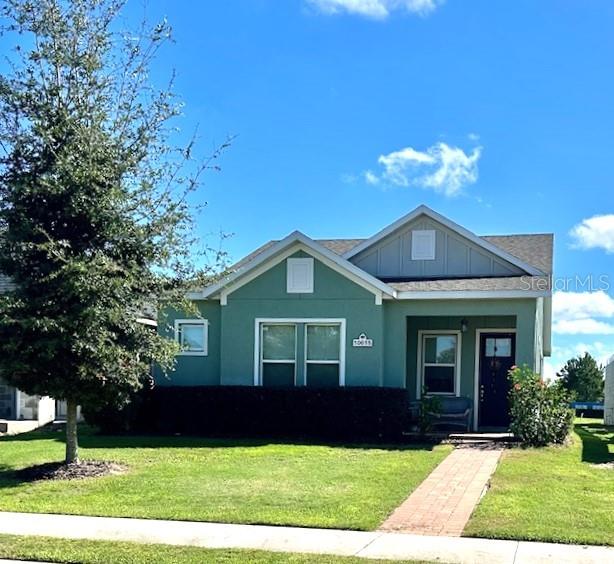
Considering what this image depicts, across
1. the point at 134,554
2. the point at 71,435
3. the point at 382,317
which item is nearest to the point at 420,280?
the point at 382,317

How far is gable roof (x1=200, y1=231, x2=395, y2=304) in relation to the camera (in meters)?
17.4

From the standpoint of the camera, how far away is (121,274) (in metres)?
11.9

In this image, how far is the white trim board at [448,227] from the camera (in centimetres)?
1877

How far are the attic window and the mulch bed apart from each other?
34.2 feet

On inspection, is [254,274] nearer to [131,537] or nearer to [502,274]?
[502,274]

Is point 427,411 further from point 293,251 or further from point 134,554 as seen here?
point 134,554

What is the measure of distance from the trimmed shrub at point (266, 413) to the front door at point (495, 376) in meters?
3.72

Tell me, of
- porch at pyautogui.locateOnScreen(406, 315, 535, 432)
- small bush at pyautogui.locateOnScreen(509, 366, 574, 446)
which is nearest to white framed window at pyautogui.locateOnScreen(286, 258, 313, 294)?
porch at pyautogui.locateOnScreen(406, 315, 535, 432)

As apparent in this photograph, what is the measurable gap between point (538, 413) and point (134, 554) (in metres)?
10.8

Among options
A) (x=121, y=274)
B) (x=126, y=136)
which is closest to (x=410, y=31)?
(x=126, y=136)

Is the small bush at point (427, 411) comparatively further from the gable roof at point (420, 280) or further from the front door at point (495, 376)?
the front door at point (495, 376)

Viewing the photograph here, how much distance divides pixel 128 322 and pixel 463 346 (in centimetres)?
1032

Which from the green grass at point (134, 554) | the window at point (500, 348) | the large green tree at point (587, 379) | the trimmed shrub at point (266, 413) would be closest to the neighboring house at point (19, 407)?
the trimmed shrub at point (266, 413)

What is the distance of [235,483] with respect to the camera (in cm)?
1100
